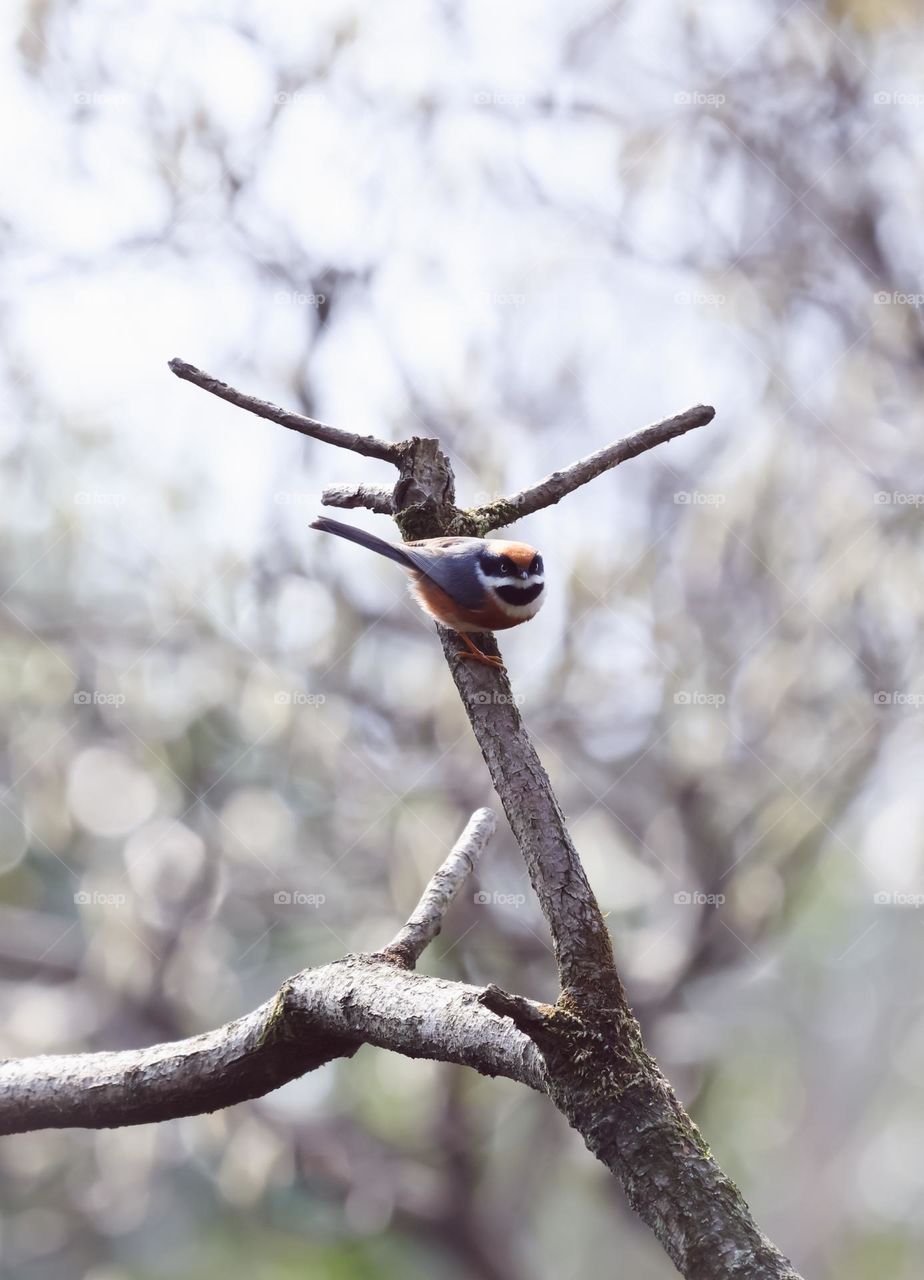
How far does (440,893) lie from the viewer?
109 cm

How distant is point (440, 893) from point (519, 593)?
1.64 feet

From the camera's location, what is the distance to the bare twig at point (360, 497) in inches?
46.1

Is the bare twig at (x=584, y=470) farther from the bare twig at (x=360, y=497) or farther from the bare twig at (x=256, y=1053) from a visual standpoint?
the bare twig at (x=256, y=1053)

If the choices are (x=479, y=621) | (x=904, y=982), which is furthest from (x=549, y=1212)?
(x=479, y=621)

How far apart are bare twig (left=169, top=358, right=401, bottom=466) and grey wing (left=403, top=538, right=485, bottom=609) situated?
0.14m

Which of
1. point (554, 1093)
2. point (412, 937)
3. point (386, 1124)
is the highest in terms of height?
point (386, 1124)

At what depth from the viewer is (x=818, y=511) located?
3354mm

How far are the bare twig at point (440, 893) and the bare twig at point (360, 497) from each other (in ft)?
1.15

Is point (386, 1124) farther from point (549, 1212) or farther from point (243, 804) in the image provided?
point (243, 804)

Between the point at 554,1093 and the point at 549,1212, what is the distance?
10.6ft
